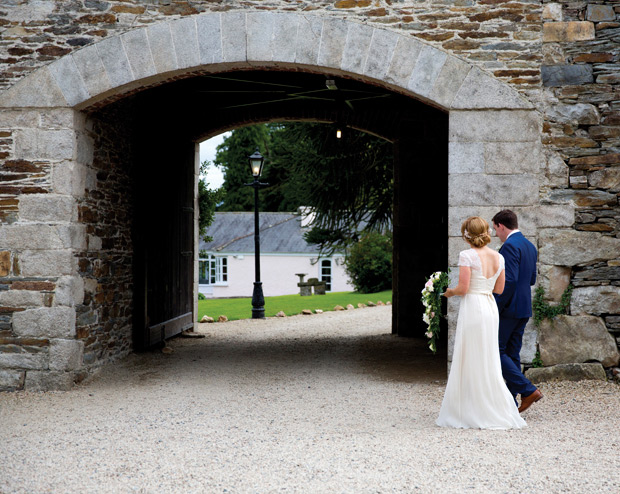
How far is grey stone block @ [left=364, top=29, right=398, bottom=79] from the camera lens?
6.53m

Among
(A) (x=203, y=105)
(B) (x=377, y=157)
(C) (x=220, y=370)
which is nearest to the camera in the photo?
(C) (x=220, y=370)

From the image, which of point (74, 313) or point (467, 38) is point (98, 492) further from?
point (467, 38)

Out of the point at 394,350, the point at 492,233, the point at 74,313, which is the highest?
the point at 492,233

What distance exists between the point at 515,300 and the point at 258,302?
9.92 meters

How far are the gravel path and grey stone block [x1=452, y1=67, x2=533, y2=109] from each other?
2.64 m

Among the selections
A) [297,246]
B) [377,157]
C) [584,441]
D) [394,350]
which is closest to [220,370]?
[394,350]

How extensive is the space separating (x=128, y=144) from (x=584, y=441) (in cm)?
610

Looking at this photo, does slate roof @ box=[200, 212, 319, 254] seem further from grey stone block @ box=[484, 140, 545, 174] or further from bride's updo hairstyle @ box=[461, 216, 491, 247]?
bride's updo hairstyle @ box=[461, 216, 491, 247]

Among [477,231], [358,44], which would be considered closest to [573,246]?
[477,231]

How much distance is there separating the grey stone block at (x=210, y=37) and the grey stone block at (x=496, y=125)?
90.4 inches

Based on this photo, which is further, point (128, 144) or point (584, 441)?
point (128, 144)

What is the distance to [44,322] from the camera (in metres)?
6.65

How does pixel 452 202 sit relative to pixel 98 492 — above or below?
above

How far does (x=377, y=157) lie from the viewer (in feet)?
42.8
